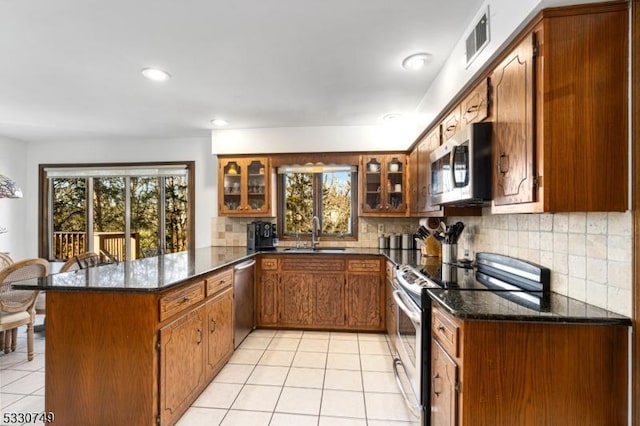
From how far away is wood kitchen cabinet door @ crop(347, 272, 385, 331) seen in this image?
3.46 meters

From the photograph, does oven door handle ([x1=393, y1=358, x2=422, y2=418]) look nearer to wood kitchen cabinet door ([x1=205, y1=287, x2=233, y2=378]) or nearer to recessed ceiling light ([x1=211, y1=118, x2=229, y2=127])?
wood kitchen cabinet door ([x1=205, y1=287, x2=233, y2=378])

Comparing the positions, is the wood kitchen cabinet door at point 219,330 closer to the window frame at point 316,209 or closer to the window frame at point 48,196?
the window frame at point 316,209

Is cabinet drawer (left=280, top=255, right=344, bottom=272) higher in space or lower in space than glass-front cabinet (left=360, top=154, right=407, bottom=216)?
lower

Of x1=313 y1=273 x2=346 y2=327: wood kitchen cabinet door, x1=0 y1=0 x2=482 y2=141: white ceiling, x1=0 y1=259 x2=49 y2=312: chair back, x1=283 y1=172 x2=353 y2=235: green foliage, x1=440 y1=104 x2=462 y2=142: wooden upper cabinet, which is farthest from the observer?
x1=283 y1=172 x2=353 y2=235: green foliage

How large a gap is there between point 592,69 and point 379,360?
255 centimetres

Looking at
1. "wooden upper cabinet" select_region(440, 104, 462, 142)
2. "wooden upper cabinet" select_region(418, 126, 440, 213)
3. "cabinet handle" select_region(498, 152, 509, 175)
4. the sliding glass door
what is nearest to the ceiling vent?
"wooden upper cabinet" select_region(440, 104, 462, 142)

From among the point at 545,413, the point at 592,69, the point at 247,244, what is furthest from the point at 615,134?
the point at 247,244

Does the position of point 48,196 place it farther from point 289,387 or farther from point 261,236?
point 289,387

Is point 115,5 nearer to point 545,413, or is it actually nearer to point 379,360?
point 545,413

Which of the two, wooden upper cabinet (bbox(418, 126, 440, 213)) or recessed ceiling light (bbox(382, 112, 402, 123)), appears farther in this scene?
recessed ceiling light (bbox(382, 112, 402, 123))

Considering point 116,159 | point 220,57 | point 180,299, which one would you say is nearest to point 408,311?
point 180,299

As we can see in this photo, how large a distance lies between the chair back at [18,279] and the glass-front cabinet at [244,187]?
1817 millimetres

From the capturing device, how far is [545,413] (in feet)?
3.97

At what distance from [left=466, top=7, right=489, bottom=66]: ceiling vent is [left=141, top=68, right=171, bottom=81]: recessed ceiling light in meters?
2.18
